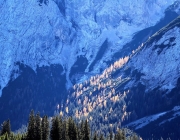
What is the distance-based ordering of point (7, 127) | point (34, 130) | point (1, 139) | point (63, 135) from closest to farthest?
point (1, 139)
point (34, 130)
point (63, 135)
point (7, 127)

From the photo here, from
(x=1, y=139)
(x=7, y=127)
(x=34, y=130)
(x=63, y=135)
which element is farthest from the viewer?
(x=7, y=127)

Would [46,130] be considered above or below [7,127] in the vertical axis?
below

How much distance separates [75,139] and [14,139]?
27881 millimetres

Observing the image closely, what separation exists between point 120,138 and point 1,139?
7086 cm

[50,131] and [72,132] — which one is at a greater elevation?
[72,132]

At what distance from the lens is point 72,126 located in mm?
166750

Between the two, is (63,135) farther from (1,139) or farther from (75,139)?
(1,139)

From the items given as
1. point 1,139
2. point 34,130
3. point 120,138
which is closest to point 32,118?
point 34,130

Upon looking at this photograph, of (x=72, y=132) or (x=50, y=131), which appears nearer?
(x=50, y=131)

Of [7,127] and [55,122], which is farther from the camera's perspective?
[7,127]

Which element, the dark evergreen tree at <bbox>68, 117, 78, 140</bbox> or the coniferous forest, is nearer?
the coniferous forest

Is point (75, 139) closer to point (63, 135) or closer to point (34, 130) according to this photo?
point (63, 135)

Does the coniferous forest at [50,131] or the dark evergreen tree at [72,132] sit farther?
the dark evergreen tree at [72,132]

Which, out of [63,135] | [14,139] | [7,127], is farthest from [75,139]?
[7,127]
